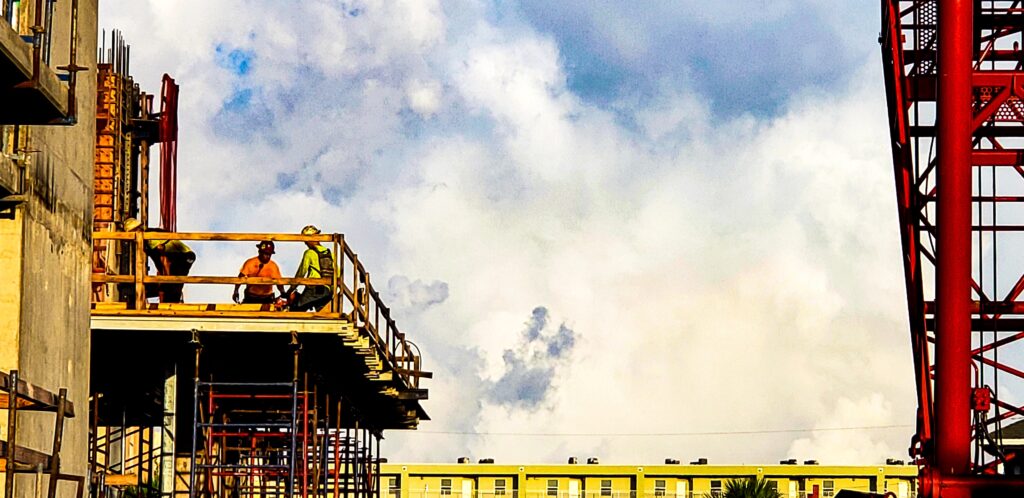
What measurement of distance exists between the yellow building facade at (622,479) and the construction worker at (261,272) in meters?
90.2

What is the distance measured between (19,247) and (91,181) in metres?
2.82

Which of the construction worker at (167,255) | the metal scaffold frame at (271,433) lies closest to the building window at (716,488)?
the metal scaffold frame at (271,433)

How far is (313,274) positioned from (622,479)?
93473mm

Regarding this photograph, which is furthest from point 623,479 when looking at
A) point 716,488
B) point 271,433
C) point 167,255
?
point 167,255

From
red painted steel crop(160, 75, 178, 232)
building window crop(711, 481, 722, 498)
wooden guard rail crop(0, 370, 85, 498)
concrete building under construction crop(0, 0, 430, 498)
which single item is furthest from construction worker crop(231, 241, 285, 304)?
building window crop(711, 481, 722, 498)

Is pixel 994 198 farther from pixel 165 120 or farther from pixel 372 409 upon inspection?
pixel 165 120

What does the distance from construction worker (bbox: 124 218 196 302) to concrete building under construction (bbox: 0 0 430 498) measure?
0.09 meters

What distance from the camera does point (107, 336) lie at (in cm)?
2756

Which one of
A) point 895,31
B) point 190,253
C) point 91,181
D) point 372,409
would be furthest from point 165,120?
point 91,181

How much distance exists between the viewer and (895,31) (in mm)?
37812

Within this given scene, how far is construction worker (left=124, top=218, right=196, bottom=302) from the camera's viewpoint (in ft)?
92.4

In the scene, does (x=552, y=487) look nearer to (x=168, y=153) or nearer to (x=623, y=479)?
(x=623, y=479)

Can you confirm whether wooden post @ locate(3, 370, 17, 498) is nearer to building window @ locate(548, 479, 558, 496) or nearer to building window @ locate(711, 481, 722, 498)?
building window @ locate(711, 481, 722, 498)

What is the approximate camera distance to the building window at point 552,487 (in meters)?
121
